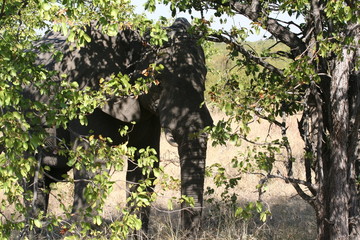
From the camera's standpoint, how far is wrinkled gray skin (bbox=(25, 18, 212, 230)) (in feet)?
22.8

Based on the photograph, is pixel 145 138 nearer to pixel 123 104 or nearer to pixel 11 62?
pixel 123 104

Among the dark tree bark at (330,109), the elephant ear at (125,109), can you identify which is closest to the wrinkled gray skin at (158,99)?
the elephant ear at (125,109)

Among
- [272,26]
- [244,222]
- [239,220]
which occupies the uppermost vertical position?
[272,26]

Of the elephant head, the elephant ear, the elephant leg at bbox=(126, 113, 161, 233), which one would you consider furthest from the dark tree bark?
the elephant leg at bbox=(126, 113, 161, 233)

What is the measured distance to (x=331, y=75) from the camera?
566cm

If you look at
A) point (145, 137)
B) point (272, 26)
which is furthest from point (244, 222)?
point (145, 137)

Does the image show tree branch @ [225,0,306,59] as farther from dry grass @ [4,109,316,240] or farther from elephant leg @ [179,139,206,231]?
elephant leg @ [179,139,206,231]

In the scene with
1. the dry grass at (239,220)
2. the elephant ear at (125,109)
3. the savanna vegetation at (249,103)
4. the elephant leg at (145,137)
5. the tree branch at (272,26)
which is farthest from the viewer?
the elephant leg at (145,137)

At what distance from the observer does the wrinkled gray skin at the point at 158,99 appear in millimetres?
6938

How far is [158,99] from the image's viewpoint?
7.41 meters

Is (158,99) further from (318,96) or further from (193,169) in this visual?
(318,96)

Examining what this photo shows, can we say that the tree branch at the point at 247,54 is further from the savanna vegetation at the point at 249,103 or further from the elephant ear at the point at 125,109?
the elephant ear at the point at 125,109

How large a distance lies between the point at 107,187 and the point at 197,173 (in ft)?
8.14

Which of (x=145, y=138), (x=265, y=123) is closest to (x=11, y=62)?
(x=145, y=138)
